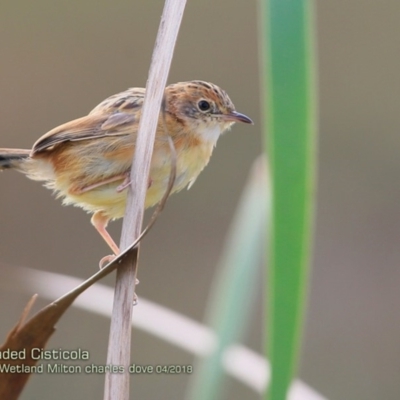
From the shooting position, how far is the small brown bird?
2434mm

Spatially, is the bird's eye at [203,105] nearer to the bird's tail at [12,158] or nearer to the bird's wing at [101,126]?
the bird's wing at [101,126]

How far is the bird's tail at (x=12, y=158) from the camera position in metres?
2.64

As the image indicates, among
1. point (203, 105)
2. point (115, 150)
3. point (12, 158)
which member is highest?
point (203, 105)

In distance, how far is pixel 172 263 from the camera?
7.95 meters

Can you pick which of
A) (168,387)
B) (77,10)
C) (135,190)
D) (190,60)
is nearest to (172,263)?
(168,387)

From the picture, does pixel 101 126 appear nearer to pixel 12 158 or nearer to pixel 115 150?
Answer: pixel 115 150

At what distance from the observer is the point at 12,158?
2.65 metres

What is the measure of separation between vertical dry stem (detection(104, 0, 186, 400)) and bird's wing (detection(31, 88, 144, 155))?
0.76 m

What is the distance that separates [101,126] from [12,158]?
341 millimetres

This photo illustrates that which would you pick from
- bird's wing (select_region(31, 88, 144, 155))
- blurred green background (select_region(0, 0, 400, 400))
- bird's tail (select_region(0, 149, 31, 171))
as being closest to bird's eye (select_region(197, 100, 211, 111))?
bird's wing (select_region(31, 88, 144, 155))

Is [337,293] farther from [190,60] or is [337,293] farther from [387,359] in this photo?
[190,60]

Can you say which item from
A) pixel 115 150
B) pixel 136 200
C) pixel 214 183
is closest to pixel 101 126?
pixel 115 150

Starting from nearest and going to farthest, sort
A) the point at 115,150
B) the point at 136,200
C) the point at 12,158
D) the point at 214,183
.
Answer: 1. the point at 136,200
2. the point at 115,150
3. the point at 12,158
4. the point at 214,183

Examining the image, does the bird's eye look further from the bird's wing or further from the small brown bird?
the bird's wing
